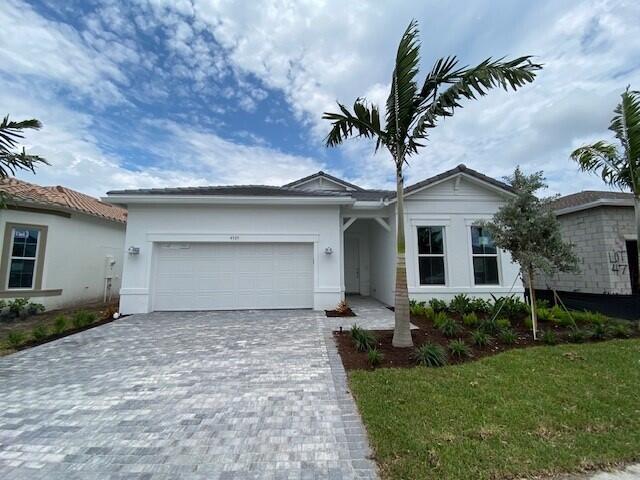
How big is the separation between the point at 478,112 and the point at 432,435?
35.9ft

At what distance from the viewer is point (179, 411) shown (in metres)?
3.62

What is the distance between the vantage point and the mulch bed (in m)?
5.16

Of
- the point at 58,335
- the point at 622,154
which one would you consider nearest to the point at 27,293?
the point at 58,335

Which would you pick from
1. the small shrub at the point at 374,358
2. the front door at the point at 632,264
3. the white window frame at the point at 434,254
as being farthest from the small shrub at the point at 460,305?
the front door at the point at 632,264

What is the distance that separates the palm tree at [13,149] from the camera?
700cm

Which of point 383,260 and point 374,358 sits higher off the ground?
point 383,260

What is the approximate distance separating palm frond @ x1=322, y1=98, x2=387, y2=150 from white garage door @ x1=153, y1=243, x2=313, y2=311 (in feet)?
15.8

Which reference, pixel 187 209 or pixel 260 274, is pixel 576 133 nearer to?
pixel 260 274

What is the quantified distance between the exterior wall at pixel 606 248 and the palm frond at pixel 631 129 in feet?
12.3

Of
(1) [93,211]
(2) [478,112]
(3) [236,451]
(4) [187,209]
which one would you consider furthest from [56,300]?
(2) [478,112]

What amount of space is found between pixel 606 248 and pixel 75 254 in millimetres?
19849

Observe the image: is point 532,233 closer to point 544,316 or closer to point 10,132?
point 544,316

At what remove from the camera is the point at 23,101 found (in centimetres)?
957

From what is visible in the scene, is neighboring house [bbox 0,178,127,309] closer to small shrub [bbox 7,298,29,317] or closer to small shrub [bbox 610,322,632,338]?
small shrub [bbox 7,298,29,317]
